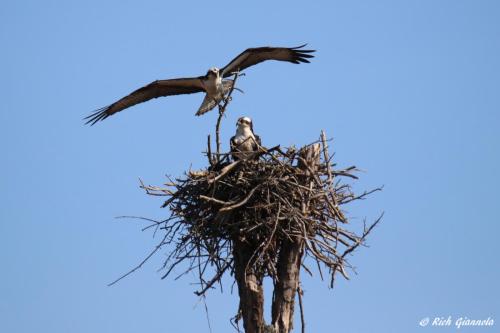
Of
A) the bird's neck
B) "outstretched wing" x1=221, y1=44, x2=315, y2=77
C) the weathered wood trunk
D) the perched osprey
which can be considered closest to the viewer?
the weathered wood trunk

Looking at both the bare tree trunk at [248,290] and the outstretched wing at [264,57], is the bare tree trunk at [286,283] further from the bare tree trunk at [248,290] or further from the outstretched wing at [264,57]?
the outstretched wing at [264,57]

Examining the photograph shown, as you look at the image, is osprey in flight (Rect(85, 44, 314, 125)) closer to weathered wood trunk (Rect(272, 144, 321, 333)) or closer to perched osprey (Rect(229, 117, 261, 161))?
perched osprey (Rect(229, 117, 261, 161))

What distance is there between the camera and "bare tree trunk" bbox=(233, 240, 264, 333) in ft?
28.8

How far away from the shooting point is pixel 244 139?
10234mm

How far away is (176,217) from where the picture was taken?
9297 millimetres

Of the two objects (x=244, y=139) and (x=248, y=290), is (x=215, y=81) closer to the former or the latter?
(x=244, y=139)

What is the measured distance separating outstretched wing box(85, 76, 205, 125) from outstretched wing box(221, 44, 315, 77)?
636 millimetres

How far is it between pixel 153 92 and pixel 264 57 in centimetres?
176

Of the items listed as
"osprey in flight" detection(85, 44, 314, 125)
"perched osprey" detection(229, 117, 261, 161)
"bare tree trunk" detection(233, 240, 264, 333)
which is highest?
"osprey in flight" detection(85, 44, 314, 125)

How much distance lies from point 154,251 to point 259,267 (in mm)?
1048

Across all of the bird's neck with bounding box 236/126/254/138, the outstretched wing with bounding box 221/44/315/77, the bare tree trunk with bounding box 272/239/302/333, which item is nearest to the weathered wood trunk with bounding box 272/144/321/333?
the bare tree trunk with bounding box 272/239/302/333

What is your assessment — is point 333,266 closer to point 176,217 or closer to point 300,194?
point 300,194

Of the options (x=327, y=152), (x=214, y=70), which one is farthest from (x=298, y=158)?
(x=214, y=70)

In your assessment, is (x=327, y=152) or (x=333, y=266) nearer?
(x=333, y=266)
